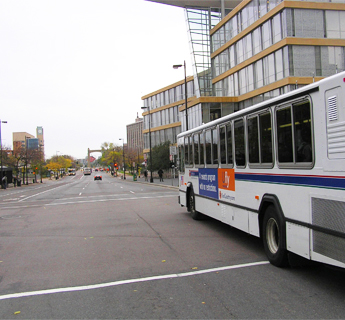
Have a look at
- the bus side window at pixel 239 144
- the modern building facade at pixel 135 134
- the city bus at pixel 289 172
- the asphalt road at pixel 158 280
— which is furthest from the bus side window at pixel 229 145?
the modern building facade at pixel 135 134

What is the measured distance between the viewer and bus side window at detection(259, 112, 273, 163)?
6578 millimetres

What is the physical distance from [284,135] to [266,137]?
71cm

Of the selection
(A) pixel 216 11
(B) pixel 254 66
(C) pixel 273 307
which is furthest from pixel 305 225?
(A) pixel 216 11

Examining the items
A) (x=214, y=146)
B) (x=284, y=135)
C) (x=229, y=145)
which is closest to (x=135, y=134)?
→ (x=214, y=146)

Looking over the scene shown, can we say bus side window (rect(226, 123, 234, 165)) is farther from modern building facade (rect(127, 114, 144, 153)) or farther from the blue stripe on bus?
modern building facade (rect(127, 114, 144, 153))

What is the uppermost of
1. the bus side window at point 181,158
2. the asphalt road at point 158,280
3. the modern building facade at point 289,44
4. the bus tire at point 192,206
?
the modern building facade at point 289,44

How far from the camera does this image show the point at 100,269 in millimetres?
6562

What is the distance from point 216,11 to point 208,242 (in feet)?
161

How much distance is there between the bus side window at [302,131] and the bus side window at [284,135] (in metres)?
0.18

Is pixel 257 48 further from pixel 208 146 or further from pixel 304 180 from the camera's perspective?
pixel 304 180

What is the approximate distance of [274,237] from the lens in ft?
21.3

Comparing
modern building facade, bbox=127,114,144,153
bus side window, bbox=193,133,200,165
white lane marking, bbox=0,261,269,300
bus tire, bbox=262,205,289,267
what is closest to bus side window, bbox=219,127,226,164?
bus side window, bbox=193,133,200,165

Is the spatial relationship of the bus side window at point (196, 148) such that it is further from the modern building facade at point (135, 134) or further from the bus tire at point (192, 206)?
the modern building facade at point (135, 134)

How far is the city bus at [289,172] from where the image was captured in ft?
15.5
